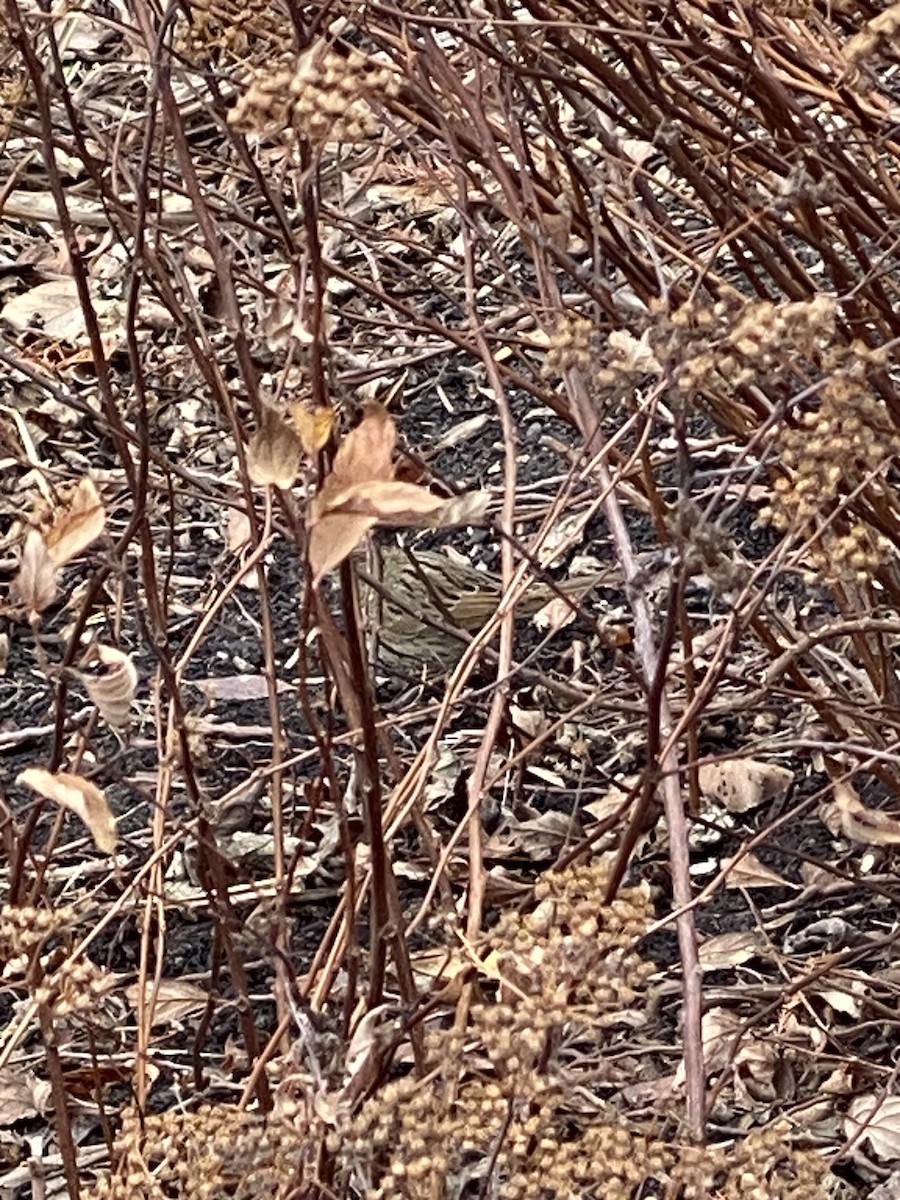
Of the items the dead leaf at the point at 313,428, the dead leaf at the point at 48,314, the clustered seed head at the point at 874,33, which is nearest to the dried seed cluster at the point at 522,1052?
the dead leaf at the point at 313,428

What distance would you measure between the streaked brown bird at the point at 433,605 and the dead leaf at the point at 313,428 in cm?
162

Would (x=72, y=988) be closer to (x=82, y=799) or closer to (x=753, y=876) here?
(x=82, y=799)

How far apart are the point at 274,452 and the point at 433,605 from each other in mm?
1696

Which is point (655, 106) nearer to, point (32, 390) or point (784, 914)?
point (784, 914)

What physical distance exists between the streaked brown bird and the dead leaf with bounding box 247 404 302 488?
165 cm

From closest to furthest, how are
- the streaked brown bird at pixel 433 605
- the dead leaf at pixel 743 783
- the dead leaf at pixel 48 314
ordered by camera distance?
the dead leaf at pixel 743 783 < the streaked brown bird at pixel 433 605 < the dead leaf at pixel 48 314

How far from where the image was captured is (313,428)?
3.81 feet

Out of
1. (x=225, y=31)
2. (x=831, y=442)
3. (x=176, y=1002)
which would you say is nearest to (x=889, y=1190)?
(x=176, y=1002)

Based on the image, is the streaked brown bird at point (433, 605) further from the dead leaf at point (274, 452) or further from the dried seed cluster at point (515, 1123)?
the dead leaf at point (274, 452)

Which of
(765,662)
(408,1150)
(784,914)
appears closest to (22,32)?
(408,1150)

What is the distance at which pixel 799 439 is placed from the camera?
1269mm

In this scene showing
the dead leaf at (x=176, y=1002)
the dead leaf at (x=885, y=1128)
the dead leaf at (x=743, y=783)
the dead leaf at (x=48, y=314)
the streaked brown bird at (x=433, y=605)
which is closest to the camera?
the dead leaf at (x=885, y=1128)

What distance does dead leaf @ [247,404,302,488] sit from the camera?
114 cm

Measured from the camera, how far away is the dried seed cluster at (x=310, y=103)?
108cm
